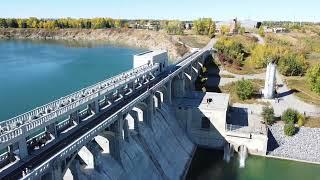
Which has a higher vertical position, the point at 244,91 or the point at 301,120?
the point at 244,91

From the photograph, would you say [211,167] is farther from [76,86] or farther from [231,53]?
[231,53]

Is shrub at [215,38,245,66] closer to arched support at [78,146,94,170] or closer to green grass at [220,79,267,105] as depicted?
green grass at [220,79,267,105]

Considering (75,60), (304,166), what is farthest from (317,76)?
(75,60)

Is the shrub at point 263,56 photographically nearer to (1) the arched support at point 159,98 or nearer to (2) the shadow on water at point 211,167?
(2) the shadow on water at point 211,167

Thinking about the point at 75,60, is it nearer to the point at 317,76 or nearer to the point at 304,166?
the point at 317,76

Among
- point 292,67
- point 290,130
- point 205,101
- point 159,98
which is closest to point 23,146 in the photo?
point 159,98

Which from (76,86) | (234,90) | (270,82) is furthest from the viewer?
(76,86)
